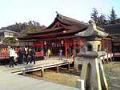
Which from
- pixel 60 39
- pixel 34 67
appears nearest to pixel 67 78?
pixel 34 67

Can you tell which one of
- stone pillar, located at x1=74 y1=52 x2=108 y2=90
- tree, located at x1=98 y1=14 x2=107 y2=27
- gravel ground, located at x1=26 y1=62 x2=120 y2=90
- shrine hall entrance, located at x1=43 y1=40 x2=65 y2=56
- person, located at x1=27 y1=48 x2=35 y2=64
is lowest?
gravel ground, located at x1=26 y1=62 x2=120 y2=90

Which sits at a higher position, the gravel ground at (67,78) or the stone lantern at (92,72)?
the stone lantern at (92,72)

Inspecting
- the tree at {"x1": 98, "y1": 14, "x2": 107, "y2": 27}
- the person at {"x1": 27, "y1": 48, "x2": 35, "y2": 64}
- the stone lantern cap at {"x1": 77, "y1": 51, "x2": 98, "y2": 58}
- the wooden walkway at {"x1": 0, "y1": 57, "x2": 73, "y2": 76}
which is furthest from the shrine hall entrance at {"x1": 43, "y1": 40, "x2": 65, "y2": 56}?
the tree at {"x1": 98, "y1": 14, "x2": 107, "y2": 27}

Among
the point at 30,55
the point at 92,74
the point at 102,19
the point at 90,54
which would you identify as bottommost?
the point at 92,74

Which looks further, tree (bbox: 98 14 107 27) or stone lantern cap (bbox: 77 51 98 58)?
tree (bbox: 98 14 107 27)

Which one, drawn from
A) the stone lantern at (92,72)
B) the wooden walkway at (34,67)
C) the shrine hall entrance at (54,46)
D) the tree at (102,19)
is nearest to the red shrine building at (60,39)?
the shrine hall entrance at (54,46)

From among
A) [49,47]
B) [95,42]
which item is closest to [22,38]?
[49,47]

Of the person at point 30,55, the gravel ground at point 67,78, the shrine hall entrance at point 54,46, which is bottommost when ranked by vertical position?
the gravel ground at point 67,78

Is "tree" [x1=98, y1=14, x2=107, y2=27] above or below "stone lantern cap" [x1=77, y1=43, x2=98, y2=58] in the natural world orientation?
above

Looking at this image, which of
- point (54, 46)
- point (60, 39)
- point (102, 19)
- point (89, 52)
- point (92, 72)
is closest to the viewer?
point (92, 72)

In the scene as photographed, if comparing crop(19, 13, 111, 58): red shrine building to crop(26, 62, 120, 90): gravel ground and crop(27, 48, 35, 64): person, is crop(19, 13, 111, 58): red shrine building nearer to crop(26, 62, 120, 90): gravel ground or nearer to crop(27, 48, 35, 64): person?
crop(26, 62, 120, 90): gravel ground

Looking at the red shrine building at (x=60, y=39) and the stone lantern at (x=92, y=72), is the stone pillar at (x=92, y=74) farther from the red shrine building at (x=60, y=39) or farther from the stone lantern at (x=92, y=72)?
the red shrine building at (x=60, y=39)

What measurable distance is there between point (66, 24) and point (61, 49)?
501 cm

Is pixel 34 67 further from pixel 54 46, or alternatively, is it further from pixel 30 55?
pixel 54 46
